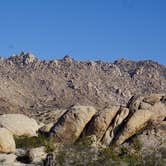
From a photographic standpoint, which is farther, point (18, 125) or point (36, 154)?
point (18, 125)

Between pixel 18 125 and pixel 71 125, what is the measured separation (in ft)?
21.4

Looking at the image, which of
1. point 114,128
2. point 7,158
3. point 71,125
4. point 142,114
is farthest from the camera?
point 71,125

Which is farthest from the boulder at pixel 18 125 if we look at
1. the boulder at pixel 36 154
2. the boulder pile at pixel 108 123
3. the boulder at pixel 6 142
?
the boulder at pixel 36 154

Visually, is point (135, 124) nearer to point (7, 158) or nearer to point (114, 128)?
point (114, 128)

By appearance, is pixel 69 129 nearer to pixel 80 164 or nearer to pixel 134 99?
pixel 134 99

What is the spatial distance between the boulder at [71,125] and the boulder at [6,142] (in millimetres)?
4006

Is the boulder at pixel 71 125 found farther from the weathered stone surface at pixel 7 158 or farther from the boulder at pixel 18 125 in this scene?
the weathered stone surface at pixel 7 158

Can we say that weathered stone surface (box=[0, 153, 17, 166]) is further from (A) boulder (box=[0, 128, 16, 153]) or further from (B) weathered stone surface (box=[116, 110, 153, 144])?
(B) weathered stone surface (box=[116, 110, 153, 144])

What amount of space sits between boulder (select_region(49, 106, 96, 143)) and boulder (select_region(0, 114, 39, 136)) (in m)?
4.24

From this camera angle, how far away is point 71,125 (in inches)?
2004

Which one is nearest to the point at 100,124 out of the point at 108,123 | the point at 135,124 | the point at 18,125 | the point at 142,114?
the point at 108,123

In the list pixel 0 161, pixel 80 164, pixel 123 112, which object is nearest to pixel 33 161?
pixel 0 161

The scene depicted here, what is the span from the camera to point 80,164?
41750mm

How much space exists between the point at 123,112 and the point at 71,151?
873cm
